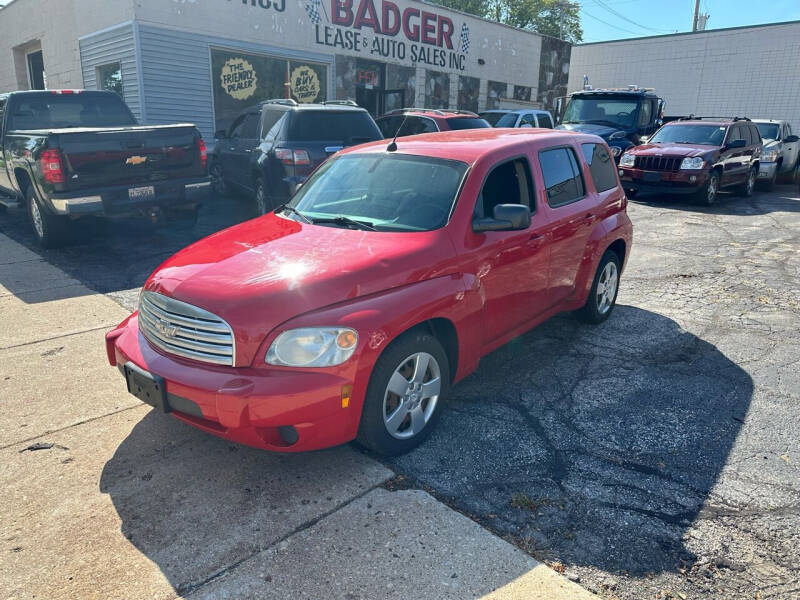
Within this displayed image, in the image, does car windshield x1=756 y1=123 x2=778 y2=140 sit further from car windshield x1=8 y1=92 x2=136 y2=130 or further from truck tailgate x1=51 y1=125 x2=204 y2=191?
car windshield x1=8 y1=92 x2=136 y2=130

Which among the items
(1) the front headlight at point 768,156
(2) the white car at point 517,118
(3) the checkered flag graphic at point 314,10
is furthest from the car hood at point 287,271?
(1) the front headlight at point 768,156

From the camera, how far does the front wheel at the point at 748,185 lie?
1448 cm

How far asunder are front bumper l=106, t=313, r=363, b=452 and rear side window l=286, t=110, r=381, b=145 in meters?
6.62

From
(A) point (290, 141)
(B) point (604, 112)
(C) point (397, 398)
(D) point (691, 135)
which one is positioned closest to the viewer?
(C) point (397, 398)

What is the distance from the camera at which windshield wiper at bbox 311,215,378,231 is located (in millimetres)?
3795

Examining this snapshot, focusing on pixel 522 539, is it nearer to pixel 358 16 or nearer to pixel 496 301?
pixel 496 301

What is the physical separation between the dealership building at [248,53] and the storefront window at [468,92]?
41 millimetres

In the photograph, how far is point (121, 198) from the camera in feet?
24.6

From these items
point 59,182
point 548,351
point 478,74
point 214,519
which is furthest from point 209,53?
point 214,519

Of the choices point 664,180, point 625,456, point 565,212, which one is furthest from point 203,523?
point 664,180

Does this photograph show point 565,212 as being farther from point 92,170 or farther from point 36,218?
point 36,218

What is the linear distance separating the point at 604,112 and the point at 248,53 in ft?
30.6

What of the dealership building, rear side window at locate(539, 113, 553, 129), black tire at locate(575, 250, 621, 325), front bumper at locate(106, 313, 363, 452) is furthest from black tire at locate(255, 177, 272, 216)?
rear side window at locate(539, 113, 553, 129)

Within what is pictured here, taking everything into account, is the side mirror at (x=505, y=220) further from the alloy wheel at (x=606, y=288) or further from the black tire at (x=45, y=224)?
the black tire at (x=45, y=224)
